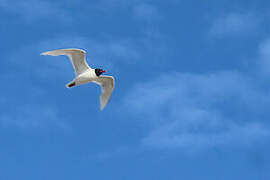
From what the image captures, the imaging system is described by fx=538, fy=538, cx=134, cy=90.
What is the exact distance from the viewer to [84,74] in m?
47.1

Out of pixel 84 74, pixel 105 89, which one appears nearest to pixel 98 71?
pixel 84 74

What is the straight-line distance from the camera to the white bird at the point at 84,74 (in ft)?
150

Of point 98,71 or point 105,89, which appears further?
point 105,89

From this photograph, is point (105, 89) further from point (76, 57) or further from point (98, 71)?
point (76, 57)

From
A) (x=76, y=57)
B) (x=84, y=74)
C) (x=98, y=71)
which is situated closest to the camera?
(x=76, y=57)

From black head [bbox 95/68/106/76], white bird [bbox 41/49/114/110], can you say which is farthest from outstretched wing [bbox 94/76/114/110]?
black head [bbox 95/68/106/76]

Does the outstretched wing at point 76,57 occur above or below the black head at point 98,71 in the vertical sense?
below

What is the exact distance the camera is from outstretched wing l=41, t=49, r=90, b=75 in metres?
45.1

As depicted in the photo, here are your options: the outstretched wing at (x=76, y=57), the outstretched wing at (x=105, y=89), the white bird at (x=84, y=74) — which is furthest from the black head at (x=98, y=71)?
the outstretched wing at (x=105, y=89)

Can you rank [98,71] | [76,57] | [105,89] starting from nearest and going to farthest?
[76,57] → [98,71] → [105,89]

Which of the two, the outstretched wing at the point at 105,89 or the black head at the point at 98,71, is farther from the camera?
the outstretched wing at the point at 105,89

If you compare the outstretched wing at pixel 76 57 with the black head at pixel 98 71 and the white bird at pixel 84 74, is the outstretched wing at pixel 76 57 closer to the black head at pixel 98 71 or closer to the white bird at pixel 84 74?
the white bird at pixel 84 74

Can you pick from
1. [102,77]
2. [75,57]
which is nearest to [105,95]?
[102,77]

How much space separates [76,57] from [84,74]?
1.75 meters
